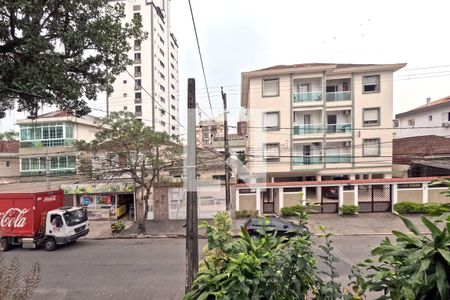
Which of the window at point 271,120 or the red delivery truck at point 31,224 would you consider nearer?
the red delivery truck at point 31,224

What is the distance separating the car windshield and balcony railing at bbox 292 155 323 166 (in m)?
13.9

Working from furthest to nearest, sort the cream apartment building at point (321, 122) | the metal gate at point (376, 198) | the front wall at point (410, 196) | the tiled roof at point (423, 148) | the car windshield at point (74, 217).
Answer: the tiled roof at point (423, 148) < the cream apartment building at point (321, 122) < the metal gate at point (376, 198) < the front wall at point (410, 196) < the car windshield at point (74, 217)

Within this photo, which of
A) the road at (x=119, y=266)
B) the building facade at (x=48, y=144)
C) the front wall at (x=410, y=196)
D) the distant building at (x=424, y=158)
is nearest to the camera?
the road at (x=119, y=266)

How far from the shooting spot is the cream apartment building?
18.6 m

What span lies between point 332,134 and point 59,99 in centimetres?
1796

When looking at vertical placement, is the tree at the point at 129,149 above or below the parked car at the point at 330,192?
above

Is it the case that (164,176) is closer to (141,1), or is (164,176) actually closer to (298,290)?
(298,290)

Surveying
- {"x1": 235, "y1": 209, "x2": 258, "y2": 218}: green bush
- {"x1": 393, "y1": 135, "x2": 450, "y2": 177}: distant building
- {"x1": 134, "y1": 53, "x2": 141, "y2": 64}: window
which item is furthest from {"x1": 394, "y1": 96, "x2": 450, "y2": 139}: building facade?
{"x1": 134, "y1": 53, "x2": 141, "y2": 64}: window

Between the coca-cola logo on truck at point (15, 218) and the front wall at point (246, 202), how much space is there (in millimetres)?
10354

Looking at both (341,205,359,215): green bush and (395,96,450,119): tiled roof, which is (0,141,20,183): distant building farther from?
(395,96,450,119): tiled roof

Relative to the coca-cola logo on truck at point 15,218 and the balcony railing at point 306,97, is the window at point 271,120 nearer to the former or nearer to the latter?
the balcony railing at point 306,97

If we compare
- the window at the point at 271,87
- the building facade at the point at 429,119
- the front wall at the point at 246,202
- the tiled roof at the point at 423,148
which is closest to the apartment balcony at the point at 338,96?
the window at the point at 271,87

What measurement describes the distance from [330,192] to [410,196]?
4.43 metres

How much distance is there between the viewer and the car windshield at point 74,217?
422 inches
